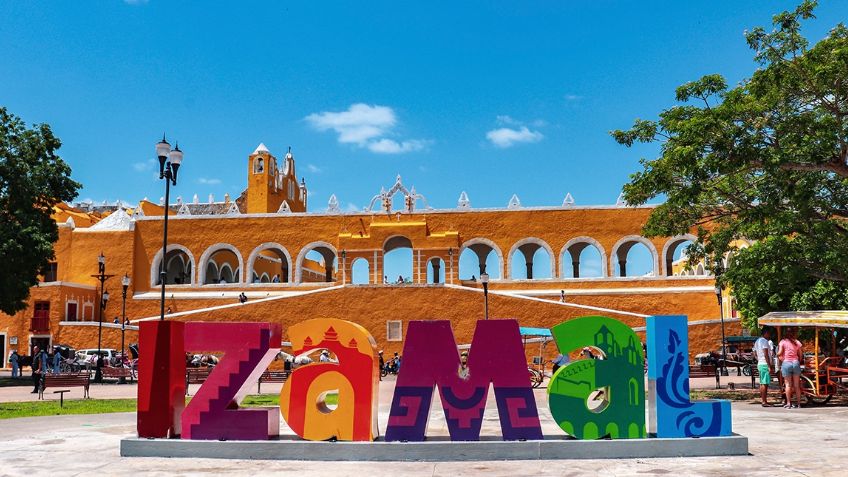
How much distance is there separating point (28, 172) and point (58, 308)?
7.81 meters

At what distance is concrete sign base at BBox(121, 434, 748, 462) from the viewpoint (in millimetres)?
7793

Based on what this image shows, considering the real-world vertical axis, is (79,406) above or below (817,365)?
below

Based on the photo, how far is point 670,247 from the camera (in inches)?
1366

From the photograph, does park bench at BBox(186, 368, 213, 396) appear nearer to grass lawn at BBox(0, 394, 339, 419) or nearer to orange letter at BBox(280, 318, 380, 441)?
grass lawn at BBox(0, 394, 339, 419)

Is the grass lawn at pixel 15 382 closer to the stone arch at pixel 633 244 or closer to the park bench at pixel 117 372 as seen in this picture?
the park bench at pixel 117 372

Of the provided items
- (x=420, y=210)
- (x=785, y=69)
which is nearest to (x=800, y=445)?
(x=785, y=69)

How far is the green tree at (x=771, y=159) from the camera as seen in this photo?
1305 cm

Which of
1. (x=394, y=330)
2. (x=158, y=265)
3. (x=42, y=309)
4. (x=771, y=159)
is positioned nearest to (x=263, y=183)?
(x=158, y=265)

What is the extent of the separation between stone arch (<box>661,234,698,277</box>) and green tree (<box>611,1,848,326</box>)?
690 inches

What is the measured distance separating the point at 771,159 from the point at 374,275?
2240 centimetres

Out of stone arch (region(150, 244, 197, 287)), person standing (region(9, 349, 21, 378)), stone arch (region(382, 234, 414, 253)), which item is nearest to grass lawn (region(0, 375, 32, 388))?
person standing (region(9, 349, 21, 378))

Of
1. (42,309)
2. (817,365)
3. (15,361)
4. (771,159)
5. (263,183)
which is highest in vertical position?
(263,183)

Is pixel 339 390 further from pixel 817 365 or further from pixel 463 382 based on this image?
pixel 817 365

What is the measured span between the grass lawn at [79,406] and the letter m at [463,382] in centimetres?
726
